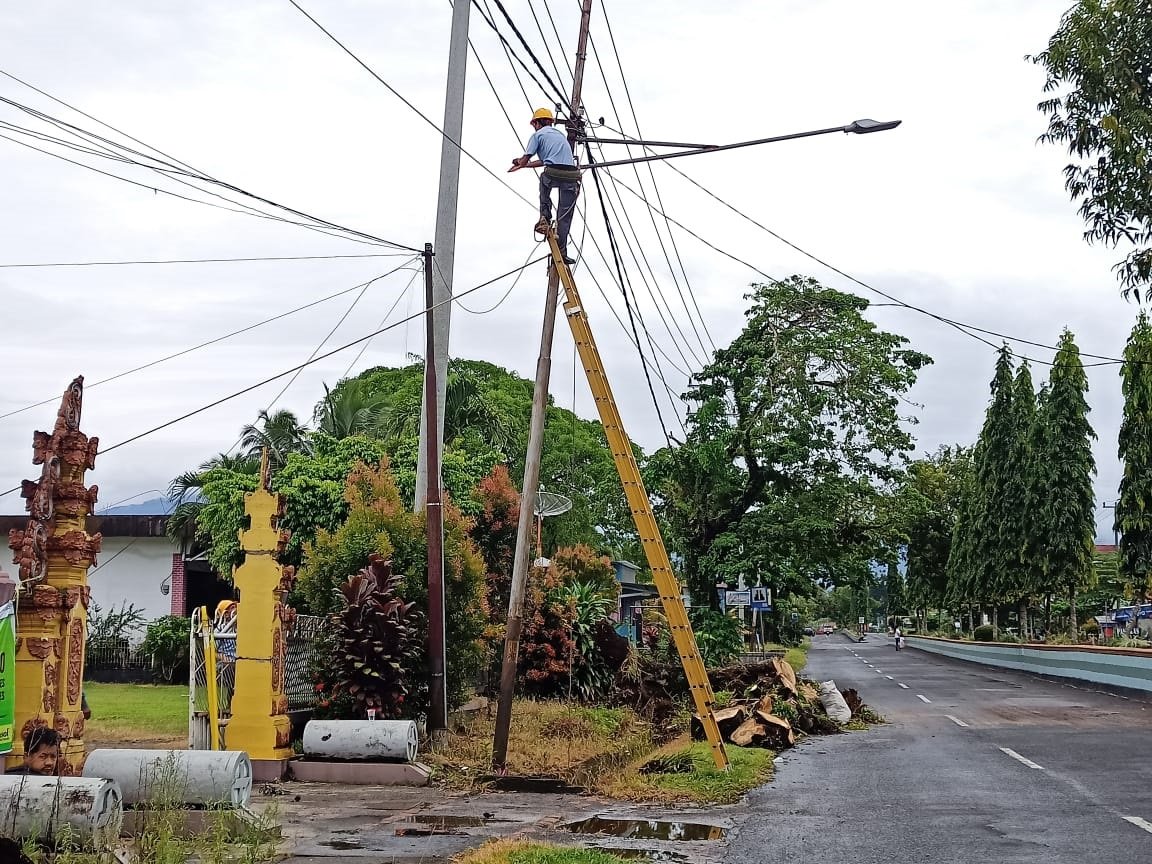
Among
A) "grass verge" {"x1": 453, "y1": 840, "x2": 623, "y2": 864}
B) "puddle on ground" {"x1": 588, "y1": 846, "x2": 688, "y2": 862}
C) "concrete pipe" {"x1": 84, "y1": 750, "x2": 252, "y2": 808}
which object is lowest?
"puddle on ground" {"x1": 588, "y1": 846, "x2": 688, "y2": 862}

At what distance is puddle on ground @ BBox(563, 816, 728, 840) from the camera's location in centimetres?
1012

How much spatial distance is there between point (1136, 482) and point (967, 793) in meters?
31.6

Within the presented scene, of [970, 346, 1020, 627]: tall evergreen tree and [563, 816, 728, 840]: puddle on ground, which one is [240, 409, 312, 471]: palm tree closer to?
[563, 816, 728, 840]: puddle on ground

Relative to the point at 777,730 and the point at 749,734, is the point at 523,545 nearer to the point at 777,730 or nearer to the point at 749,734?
the point at 749,734

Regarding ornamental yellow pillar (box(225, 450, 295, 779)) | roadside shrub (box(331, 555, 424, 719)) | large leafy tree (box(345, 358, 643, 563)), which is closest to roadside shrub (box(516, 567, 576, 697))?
large leafy tree (box(345, 358, 643, 563))

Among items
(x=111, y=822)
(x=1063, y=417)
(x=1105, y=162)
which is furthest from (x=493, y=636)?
(x=1063, y=417)

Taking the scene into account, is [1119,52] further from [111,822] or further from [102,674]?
[102,674]

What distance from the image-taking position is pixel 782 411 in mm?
33344

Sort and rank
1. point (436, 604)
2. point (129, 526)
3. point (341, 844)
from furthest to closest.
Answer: point (129, 526) → point (436, 604) → point (341, 844)

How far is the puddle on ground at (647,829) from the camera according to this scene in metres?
10.1

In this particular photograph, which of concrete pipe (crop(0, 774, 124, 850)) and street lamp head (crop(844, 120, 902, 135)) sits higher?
street lamp head (crop(844, 120, 902, 135))

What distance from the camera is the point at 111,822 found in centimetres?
753

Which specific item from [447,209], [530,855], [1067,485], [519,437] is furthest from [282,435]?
[1067,485]

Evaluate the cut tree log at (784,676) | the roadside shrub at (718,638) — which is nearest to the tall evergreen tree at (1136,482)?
the roadside shrub at (718,638)
